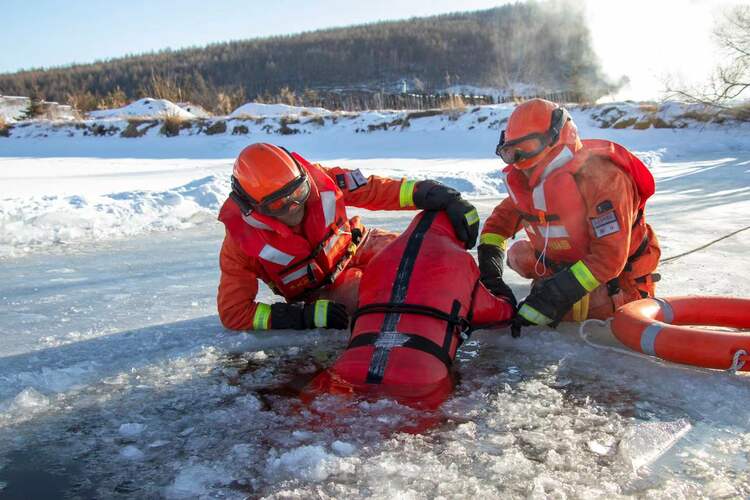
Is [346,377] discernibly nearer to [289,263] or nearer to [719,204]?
[289,263]

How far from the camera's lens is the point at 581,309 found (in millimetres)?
3061

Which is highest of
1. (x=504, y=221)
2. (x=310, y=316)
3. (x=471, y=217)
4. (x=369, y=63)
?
(x=369, y=63)

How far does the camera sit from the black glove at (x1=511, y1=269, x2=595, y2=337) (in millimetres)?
2814

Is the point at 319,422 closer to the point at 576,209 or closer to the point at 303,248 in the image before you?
the point at 303,248

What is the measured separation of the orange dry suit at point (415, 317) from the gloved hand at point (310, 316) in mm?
222

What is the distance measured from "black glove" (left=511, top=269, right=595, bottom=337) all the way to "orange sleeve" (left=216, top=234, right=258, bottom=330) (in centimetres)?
134

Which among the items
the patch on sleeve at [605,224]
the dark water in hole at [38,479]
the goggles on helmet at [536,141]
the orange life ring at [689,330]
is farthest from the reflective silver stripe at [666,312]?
the dark water in hole at [38,479]

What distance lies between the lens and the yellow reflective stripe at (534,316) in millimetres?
2836

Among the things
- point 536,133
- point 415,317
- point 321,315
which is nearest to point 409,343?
point 415,317

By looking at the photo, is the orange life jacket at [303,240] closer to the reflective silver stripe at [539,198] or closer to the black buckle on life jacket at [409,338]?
the black buckle on life jacket at [409,338]

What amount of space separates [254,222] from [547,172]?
138 centimetres

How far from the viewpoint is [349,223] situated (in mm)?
3705

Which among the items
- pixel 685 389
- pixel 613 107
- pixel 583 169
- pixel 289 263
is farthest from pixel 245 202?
pixel 613 107

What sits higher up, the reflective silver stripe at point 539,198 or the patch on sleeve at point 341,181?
the patch on sleeve at point 341,181
